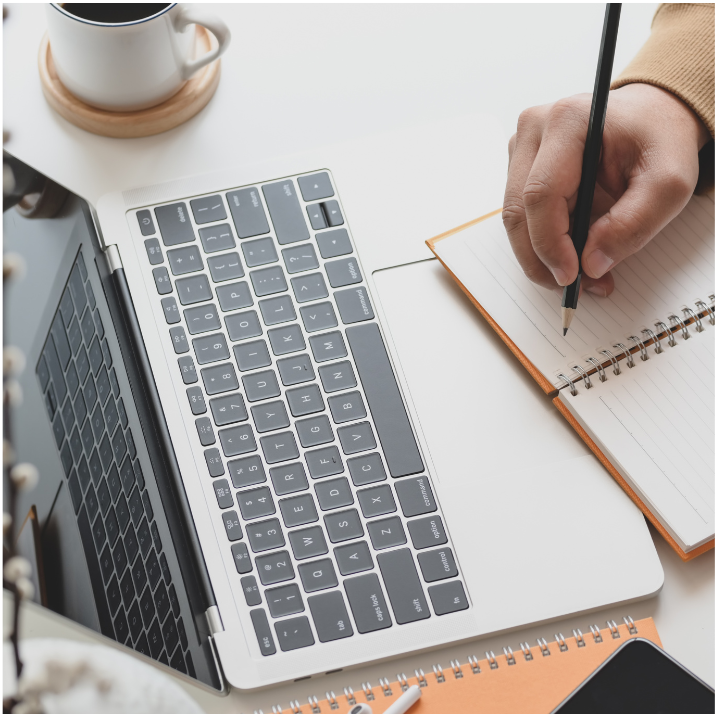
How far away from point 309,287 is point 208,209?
123 mm

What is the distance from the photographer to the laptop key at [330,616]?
1.76ft

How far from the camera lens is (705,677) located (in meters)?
0.54

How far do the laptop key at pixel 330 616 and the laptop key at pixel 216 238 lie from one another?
318mm

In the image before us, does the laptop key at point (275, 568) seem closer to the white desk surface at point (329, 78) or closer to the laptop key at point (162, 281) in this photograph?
the laptop key at point (162, 281)

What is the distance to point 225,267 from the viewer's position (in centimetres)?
66

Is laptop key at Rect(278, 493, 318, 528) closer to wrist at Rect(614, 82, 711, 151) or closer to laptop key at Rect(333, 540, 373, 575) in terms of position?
laptop key at Rect(333, 540, 373, 575)

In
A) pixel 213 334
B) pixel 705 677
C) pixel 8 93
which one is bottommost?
pixel 705 677

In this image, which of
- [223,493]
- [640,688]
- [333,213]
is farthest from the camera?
[333,213]

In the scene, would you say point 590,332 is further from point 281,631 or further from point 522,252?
point 281,631

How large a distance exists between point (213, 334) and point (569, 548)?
1.12 feet

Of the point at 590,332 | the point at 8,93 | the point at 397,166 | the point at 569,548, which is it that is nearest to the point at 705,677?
the point at 569,548

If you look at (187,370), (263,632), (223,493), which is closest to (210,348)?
(187,370)

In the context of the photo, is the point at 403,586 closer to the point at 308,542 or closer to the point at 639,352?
the point at 308,542

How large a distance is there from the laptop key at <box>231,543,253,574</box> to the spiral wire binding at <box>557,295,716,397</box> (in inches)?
11.6
